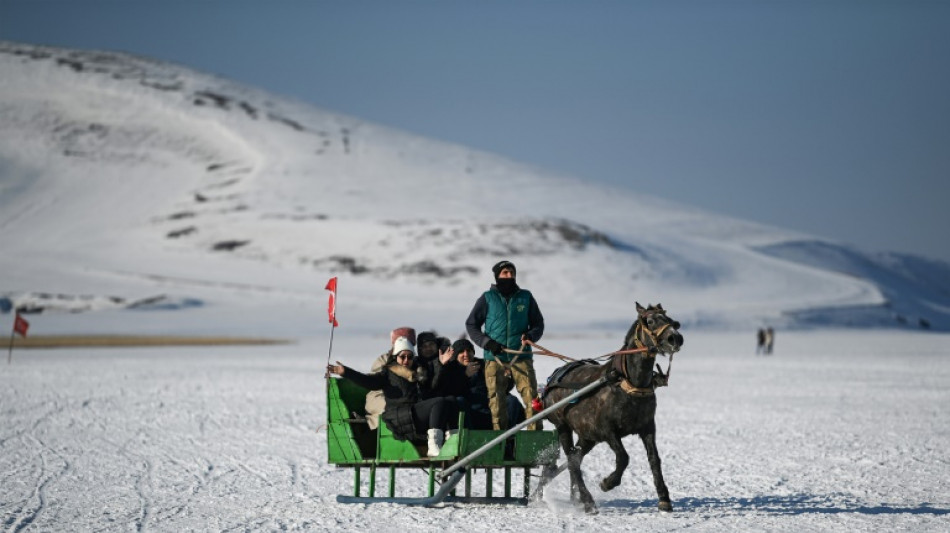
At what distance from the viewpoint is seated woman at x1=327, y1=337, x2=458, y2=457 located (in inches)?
399

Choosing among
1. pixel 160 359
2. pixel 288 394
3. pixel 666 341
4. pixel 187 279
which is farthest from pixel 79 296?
pixel 666 341

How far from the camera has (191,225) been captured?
383 feet

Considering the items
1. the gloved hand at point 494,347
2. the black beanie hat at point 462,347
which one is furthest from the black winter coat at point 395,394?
the gloved hand at point 494,347

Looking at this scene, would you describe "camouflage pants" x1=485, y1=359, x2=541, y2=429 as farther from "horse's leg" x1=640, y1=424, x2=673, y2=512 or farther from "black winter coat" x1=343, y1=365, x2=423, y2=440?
"horse's leg" x1=640, y1=424, x2=673, y2=512

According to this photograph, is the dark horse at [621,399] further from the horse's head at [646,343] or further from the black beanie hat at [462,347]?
the black beanie hat at [462,347]

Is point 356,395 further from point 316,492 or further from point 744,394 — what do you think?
point 744,394

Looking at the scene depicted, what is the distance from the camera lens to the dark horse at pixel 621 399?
30.9ft

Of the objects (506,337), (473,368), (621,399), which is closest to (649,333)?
(621,399)

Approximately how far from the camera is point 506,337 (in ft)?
33.8

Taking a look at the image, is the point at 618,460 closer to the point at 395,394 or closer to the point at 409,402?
the point at 409,402

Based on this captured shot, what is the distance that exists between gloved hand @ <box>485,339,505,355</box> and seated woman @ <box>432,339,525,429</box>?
228 millimetres

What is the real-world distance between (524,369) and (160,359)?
104ft

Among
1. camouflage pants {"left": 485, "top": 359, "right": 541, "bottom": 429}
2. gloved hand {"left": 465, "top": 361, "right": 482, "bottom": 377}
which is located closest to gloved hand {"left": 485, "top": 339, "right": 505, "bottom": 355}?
camouflage pants {"left": 485, "top": 359, "right": 541, "bottom": 429}

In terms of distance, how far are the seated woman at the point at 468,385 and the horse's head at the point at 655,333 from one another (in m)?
1.37
